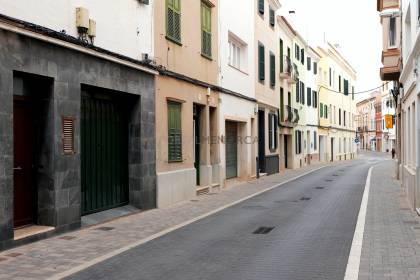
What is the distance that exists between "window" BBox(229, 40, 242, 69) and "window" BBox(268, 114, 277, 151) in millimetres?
5713

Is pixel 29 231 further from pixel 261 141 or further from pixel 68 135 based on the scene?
pixel 261 141

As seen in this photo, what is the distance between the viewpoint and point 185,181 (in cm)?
1481

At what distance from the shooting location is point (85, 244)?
845cm

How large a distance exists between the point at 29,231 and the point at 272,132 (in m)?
20.3

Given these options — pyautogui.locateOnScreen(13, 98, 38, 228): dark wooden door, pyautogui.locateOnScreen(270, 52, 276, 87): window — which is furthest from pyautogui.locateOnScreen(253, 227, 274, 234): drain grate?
pyautogui.locateOnScreen(270, 52, 276, 87): window

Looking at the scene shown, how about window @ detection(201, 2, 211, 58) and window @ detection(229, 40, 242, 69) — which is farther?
window @ detection(229, 40, 242, 69)

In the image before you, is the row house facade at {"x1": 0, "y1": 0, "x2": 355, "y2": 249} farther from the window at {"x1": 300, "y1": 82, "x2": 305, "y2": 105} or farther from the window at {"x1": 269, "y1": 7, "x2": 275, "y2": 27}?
the window at {"x1": 300, "y1": 82, "x2": 305, "y2": 105}

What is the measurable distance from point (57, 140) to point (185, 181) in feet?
20.4

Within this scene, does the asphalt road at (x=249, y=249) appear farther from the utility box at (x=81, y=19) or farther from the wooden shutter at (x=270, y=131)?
the wooden shutter at (x=270, y=131)

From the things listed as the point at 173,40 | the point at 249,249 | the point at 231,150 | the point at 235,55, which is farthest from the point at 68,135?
the point at 235,55

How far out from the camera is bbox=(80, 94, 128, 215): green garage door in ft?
34.8

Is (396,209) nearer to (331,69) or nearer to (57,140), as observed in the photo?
(57,140)

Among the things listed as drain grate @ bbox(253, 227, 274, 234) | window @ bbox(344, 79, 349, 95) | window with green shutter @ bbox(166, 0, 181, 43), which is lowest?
drain grate @ bbox(253, 227, 274, 234)

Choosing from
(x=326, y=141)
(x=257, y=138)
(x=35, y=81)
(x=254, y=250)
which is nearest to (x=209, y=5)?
(x=257, y=138)
